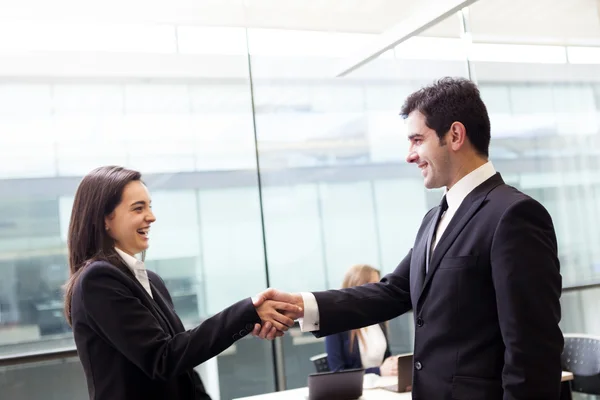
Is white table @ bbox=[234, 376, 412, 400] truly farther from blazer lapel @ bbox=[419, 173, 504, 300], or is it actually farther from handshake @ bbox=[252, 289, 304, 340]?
blazer lapel @ bbox=[419, 173, 504, 300]

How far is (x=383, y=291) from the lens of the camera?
101 inches

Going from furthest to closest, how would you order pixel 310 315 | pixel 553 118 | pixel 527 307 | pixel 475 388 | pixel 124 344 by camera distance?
pixel 553 118 → pixel 310 315 → pixel 124 344 → pixel 475 388 → pixel 527 307

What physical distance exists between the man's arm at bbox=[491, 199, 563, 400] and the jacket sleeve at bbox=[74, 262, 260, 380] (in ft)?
2.97

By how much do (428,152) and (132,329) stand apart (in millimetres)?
1052

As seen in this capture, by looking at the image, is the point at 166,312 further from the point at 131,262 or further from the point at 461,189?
the point at 461,189

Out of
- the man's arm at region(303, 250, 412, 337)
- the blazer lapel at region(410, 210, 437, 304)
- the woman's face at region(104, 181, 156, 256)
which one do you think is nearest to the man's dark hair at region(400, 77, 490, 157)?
the blazer lapel at region(410, 210, 437, 304)

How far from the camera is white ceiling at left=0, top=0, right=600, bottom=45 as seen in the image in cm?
444

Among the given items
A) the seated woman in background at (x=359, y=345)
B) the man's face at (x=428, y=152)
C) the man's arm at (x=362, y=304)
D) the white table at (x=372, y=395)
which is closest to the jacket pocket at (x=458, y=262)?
the man's face at (x=428, y=152)

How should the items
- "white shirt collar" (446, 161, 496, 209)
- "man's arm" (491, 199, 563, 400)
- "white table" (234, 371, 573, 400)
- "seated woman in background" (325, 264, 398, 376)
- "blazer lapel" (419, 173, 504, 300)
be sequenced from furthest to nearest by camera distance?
"seated woman in background" (325, 264, 398, 376), "white table" (234, 371, 573, 400), "white shirt collar" (446, 161, 496, 209), "blazer lapel" (419, 173, 504, 300), "man's arm" (491, 199, 563, 400)

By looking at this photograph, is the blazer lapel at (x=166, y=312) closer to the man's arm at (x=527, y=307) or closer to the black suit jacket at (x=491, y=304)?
the black suit jacket at (x=491, y=304)

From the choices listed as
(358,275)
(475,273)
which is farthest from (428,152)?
(358,275)

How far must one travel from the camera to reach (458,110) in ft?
6.96

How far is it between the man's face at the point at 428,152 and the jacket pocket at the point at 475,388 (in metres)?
0.61

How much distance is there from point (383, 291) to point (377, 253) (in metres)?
2.24
